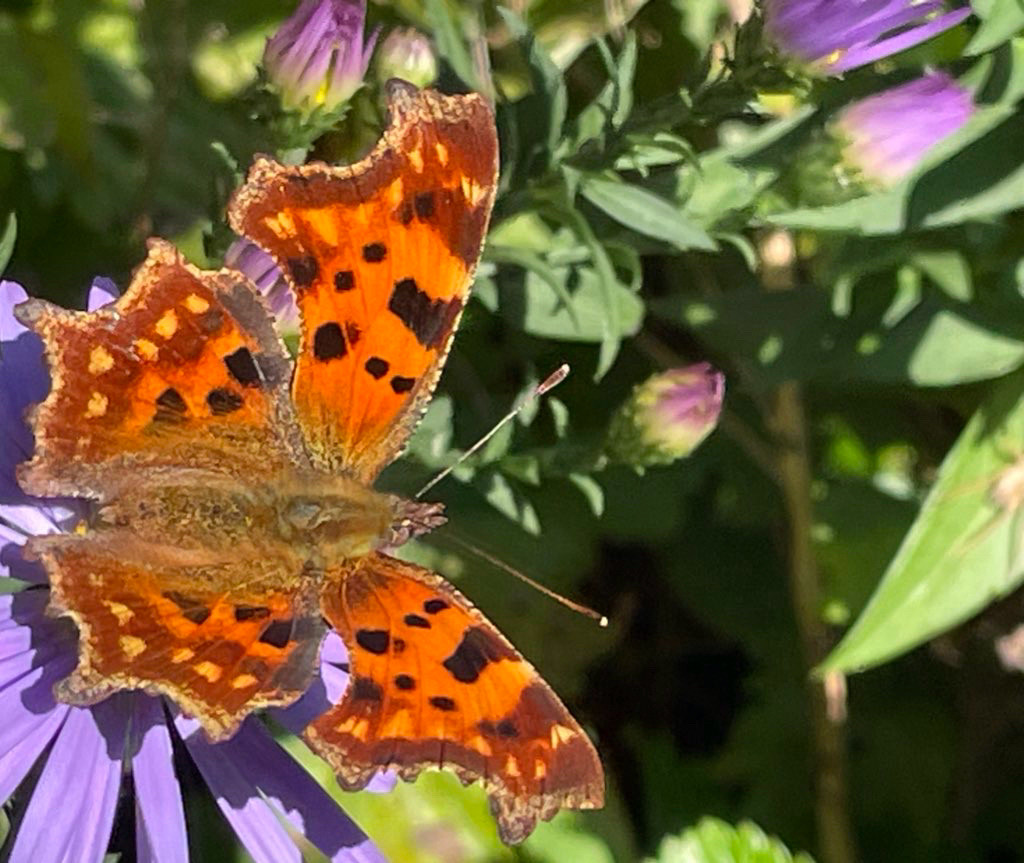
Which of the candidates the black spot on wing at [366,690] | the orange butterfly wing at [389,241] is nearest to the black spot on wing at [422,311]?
the orange butterfly wing at [389,241]

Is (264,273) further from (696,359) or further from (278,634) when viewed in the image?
(696,359)

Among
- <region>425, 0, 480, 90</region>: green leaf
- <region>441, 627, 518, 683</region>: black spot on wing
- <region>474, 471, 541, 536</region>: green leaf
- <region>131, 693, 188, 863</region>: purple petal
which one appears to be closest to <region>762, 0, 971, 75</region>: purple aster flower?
<region>425, 0, 480, 90</region>: green leaf

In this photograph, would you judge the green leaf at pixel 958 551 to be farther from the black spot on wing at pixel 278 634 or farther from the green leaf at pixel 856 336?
the black spot on wing at pixel 278 634

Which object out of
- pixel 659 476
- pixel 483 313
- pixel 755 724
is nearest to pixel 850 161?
pixel 483 313

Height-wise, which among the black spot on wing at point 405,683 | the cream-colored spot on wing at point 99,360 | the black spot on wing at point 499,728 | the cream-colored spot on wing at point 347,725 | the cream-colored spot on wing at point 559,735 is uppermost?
the cream-colored spot on wing at point 99,360

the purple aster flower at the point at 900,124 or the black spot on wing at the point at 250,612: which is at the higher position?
the purple aster flower at the point at 900,124

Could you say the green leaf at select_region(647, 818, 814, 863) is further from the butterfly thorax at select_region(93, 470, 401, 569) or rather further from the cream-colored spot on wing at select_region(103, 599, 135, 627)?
the cream-colored spot on wing at select_region(103, 599, 135, 627)

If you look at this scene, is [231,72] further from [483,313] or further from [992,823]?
[992,823]
